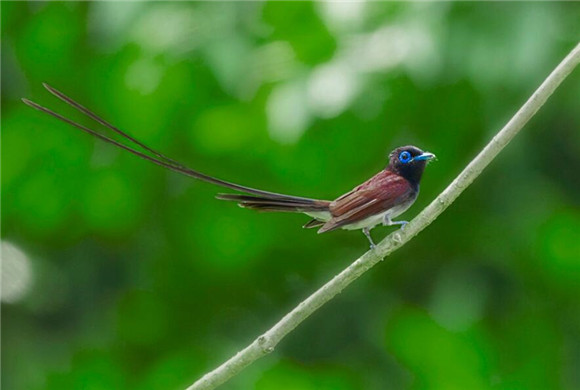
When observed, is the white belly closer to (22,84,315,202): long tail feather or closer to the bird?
the bird

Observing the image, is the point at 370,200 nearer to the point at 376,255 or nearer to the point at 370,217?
the point at 370,217

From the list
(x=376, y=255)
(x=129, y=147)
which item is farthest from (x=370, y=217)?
(x=129, y=147)

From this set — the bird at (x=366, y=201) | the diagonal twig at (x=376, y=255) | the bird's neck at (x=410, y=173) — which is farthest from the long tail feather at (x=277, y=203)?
the diagonal twig at (x=376, y=255)

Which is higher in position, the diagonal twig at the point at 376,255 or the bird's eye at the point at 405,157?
the diagonal twig at the point at 376,255

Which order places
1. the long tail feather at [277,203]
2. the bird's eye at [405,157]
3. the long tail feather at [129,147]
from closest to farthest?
1. the long tail feather at [129,147]
2. the long tail feather at [277,203]
3. the bird's eye at [405,157]

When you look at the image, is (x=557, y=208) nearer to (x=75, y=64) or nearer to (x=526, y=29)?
(x=526, y=29)

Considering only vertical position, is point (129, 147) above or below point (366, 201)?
above

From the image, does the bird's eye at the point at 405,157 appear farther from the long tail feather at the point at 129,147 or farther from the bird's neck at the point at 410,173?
the long tail feather at the point at 129,147
